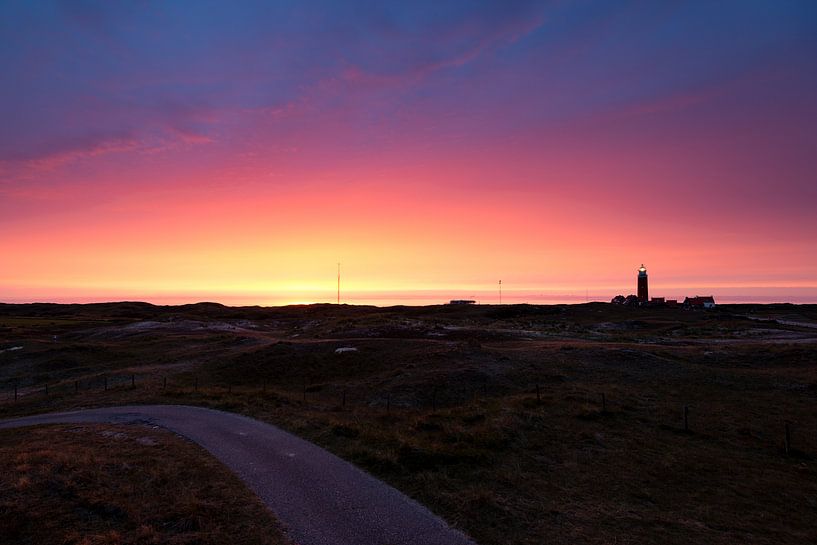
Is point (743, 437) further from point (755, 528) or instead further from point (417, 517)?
point (417, 517)

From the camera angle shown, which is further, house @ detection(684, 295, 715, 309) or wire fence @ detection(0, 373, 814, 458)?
house @ detection(684, 295, 715, 309)

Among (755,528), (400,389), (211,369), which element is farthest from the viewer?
(211,369)

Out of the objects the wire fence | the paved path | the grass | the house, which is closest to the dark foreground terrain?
the wire fence

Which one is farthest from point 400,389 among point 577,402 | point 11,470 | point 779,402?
point 779,402

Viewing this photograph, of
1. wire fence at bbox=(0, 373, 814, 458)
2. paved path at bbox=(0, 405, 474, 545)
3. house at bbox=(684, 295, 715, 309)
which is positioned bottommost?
wire fence at bbox=(0, 373, 814, 458)

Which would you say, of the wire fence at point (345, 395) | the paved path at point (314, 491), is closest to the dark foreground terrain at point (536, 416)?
the wire fence at point (345, 395)

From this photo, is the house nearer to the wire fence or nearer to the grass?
the wire fence

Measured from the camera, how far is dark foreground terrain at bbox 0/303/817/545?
1681cm

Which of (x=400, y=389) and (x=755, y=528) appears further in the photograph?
(x=400, y=389)

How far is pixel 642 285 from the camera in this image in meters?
181

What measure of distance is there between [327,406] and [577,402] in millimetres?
18705

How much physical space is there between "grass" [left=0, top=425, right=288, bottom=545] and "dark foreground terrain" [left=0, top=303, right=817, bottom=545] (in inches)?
55.6

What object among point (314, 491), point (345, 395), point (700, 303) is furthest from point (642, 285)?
point (314, 491)

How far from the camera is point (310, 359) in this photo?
5494 cm
